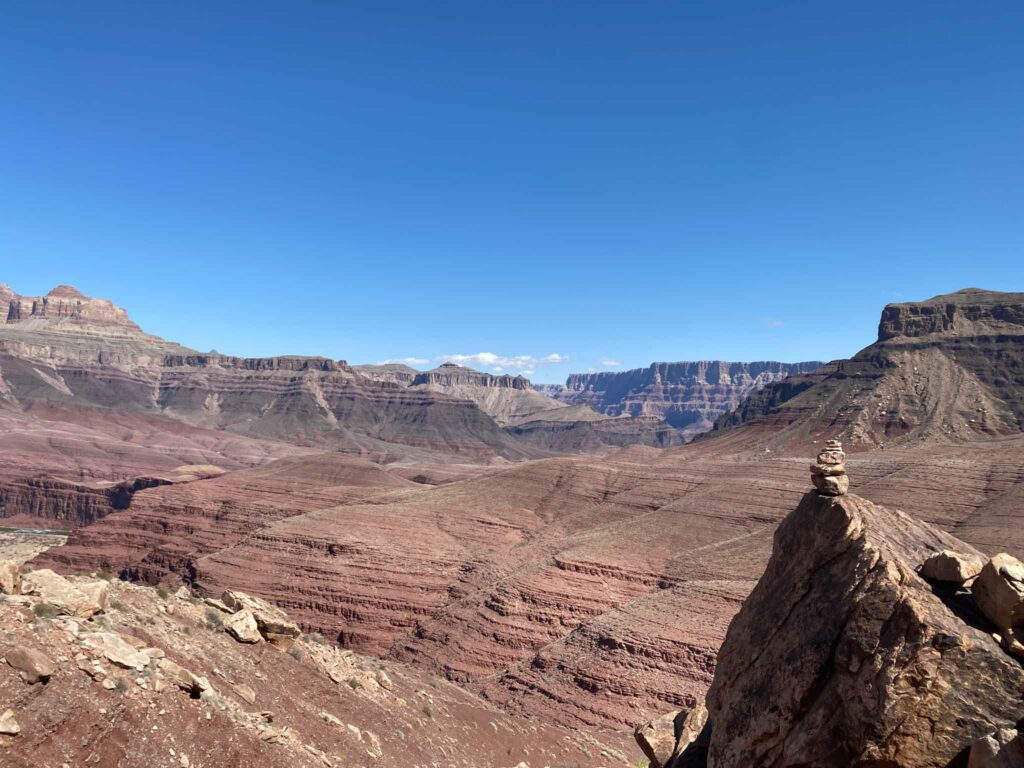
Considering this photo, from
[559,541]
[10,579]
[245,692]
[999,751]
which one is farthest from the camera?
[559,541]

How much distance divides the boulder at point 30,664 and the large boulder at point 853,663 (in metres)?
13.1

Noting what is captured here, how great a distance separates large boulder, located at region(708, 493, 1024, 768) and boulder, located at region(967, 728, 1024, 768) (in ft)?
2.78

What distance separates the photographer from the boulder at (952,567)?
416 inches

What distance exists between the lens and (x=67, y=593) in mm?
17875

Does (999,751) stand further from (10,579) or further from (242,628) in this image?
(242,628)

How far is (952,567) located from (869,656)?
6.99 feet

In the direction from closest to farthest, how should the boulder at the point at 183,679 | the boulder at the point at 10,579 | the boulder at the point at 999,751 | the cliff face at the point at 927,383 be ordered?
1. the boulder at the point at 999,751
2. the boulder at the point at 183,679
3. the boulder at the point at 10,579
4. the cliff face at the point at 927,383

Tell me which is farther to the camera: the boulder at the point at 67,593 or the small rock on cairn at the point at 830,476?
the boulder at the point at 67,593

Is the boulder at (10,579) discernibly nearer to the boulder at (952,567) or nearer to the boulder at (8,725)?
the boulder at (8,725)

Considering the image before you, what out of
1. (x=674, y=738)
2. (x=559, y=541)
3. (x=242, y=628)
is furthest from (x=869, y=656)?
(x=559, y=541)

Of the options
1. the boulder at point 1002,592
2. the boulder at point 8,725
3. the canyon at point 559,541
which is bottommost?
the canyon at point 559,541

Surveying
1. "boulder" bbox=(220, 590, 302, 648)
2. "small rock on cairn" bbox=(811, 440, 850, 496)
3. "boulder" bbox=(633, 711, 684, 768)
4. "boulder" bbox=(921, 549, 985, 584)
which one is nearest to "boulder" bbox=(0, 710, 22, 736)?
"boulder" bbox=(220, 590, 302, 648)

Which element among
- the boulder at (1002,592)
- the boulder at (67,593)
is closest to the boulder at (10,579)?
the boulder at (67,593)

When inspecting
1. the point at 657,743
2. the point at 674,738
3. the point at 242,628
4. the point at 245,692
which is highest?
the point at 242,628
